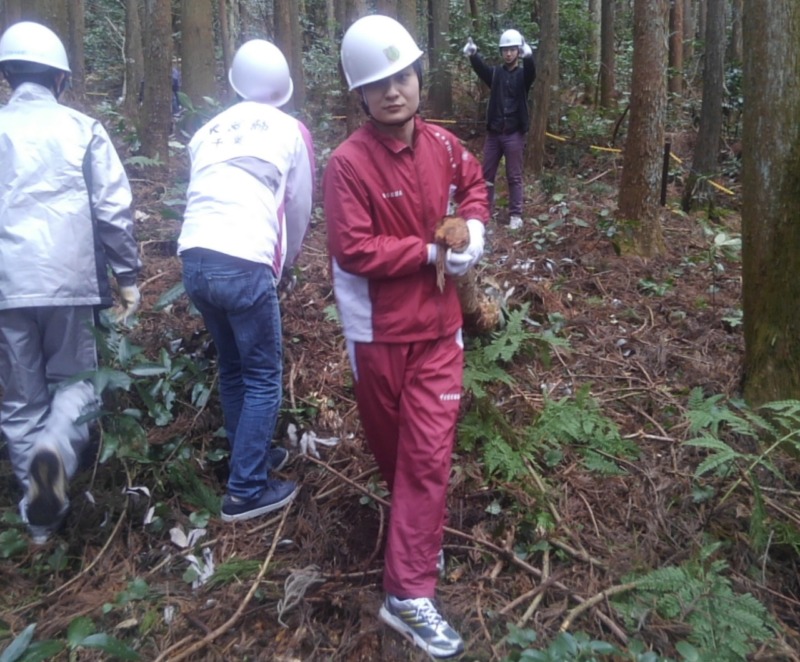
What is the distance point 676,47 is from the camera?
16391mm

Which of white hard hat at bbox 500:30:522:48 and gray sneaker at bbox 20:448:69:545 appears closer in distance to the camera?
gray sneaker at bbox 20:448:69:545

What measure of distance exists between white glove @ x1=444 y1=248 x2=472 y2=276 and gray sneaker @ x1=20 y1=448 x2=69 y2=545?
2.01 meters

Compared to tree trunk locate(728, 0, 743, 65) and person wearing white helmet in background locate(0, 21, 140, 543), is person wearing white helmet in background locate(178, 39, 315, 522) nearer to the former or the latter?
person wearing white helmet in background locate(0, 21, 140, 543)

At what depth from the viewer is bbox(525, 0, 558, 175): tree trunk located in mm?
11250

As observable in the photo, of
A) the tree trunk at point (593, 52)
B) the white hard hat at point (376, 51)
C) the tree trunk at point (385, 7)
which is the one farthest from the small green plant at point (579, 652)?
the tree trunk at point (593, 52)

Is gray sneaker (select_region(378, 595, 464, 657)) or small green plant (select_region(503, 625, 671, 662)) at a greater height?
small green plant (select_region(503, 625, 671, 662))

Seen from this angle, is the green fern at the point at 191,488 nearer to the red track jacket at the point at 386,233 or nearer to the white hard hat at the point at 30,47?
the red track jacket at the point at 386,233

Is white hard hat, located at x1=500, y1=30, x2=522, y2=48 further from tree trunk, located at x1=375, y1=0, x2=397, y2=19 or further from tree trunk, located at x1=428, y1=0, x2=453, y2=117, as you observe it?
tree trunk, located at x1=428, y1=0, x2=453, y2=117

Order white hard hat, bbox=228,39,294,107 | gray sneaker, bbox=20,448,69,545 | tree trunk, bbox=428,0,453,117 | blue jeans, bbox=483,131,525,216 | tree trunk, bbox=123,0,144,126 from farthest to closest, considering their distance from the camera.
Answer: tree trunk, bbox=428,0,453,117 < tree trunk, bbox=123,0,144,126 < blue jeans, bbox=483,131,525,216 < white hard hat, bbox=228,39,294,107 < gray sneaker, bbox=20,448,69,545

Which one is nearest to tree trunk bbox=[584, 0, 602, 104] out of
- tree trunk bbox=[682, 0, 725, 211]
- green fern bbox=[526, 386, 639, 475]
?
tree trunk bbox=[682, 0, 725, 211]

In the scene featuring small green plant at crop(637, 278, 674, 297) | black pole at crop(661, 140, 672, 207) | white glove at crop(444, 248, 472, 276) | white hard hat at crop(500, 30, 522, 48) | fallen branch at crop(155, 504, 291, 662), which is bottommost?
fallen branch at crop(155, 504, 291, 662)

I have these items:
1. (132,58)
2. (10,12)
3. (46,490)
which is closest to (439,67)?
(132,58)

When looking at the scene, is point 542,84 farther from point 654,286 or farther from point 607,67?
point 654,286

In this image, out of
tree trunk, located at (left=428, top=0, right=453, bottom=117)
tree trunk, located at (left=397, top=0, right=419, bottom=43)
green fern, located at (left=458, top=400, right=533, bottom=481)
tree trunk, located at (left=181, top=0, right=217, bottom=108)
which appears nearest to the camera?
green fern, located at (left=458, top=400, right=533, bottom=481)
